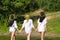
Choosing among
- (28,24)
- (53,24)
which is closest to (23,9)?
(53,24)

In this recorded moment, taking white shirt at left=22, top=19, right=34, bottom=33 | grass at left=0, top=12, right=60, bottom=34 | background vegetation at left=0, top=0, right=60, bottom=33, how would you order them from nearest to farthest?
1. white shirt at left=22, top=19, right=34, bottom=33
2. grass at left=0, top=12, right=60, bottom=34
3. background vegetation at left=0, top=0, right=60, bottom=33

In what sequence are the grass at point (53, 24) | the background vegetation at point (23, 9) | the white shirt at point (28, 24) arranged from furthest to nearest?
the background vegetation at point (23, 9) < the grass at point (53, 24) < the white shirt at point (28, 24)

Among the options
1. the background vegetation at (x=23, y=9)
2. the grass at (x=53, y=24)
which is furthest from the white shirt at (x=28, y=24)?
the background vegetation at (x=23, y=9)

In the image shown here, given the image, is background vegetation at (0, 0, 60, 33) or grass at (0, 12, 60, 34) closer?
grass at (0, 12, 60, 34)

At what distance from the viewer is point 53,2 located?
39219mm

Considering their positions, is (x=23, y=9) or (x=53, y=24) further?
(x=23, y=9)

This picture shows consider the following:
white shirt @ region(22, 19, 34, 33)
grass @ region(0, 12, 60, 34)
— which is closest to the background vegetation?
grass @ region(0, 12, 60, 34)

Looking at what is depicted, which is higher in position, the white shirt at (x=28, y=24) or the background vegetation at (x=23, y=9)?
the background vegetation at (x=23, y=9)

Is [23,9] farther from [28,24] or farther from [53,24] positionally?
[28,24]

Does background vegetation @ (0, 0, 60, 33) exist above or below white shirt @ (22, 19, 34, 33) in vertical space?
above

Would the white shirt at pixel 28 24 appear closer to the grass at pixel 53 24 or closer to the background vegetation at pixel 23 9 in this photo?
the grass at pixel 53 24

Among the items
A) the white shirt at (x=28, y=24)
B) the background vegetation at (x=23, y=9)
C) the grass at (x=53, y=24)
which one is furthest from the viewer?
the background vegetation at (x=23, y=9)

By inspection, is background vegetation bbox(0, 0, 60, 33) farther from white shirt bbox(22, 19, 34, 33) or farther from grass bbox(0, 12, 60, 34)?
white shirt bbox(22, 19, 34, 33)

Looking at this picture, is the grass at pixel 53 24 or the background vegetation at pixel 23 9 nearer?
the grass at pixel 53 24
